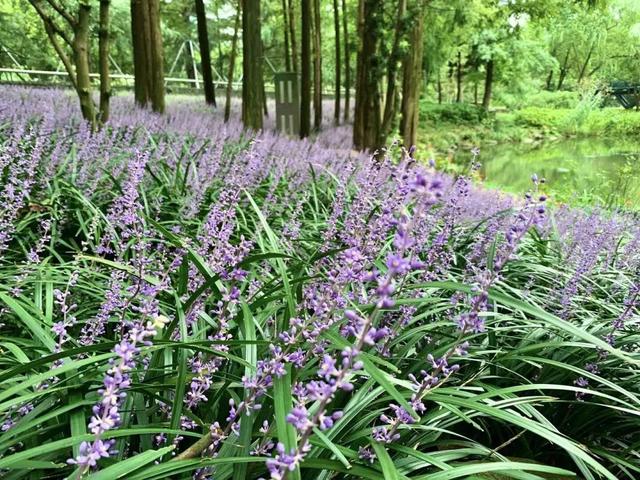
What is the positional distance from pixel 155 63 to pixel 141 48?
0.45 m

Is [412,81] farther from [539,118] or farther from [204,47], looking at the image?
[539,118]

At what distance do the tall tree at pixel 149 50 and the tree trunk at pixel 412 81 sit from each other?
4.76m

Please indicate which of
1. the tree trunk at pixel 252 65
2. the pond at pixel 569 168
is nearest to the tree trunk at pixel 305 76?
the tree trunk at pixel 252 65

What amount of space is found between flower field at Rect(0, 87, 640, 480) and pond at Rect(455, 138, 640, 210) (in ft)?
26.3

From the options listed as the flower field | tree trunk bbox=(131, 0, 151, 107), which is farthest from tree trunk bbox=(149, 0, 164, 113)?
the flower field

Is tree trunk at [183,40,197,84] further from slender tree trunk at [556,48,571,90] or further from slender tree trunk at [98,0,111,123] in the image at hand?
slender tree trunk at [556,48,571,90]

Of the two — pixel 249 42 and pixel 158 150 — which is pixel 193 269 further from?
pixel 249 42

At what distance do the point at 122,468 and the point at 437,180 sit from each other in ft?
2.72

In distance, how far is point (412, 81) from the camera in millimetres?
10875

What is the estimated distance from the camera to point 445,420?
70.7 inches

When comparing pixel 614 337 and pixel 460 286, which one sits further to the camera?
pixel 614 337

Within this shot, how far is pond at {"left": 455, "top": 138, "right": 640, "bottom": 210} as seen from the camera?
11219 millimetres

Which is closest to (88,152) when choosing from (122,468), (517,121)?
(122,468)

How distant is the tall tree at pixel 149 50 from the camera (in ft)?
30.1
